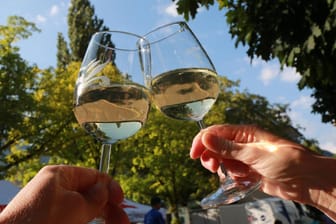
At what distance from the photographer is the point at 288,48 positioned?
5.01 metres

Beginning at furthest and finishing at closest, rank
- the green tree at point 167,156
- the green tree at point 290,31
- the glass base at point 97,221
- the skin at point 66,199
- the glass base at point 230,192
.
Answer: the green tree at point 167,156
the green tree at point 290,31
the glass base at point 230,192
the glass base at point 97,221
the skin at point 66,199

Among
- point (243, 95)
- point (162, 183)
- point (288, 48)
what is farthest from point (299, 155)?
point (243, 95)

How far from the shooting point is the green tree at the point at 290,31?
4625mm

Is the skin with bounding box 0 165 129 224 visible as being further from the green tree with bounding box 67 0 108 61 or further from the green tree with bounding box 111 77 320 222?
the green tree with bounding box 67 0 108 61

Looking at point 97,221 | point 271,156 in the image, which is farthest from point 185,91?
point 97,221

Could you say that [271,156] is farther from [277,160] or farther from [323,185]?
[323,185]

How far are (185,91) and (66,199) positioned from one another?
0.70 metres

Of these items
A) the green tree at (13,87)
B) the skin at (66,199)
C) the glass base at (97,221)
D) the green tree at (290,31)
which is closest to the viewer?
the skin at (66,199)

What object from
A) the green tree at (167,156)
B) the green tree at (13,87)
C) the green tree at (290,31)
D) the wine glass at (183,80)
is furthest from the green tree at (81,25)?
the wine glass at (183,80)

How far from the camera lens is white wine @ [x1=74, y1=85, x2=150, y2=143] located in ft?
4.38

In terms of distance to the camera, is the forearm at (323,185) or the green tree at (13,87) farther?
the green tree at (13,87)

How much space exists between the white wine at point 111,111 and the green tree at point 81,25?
33558 millimetres

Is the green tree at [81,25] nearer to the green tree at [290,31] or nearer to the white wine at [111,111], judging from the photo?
the green tree at [290,31]

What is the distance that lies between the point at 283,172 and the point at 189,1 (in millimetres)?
3527
